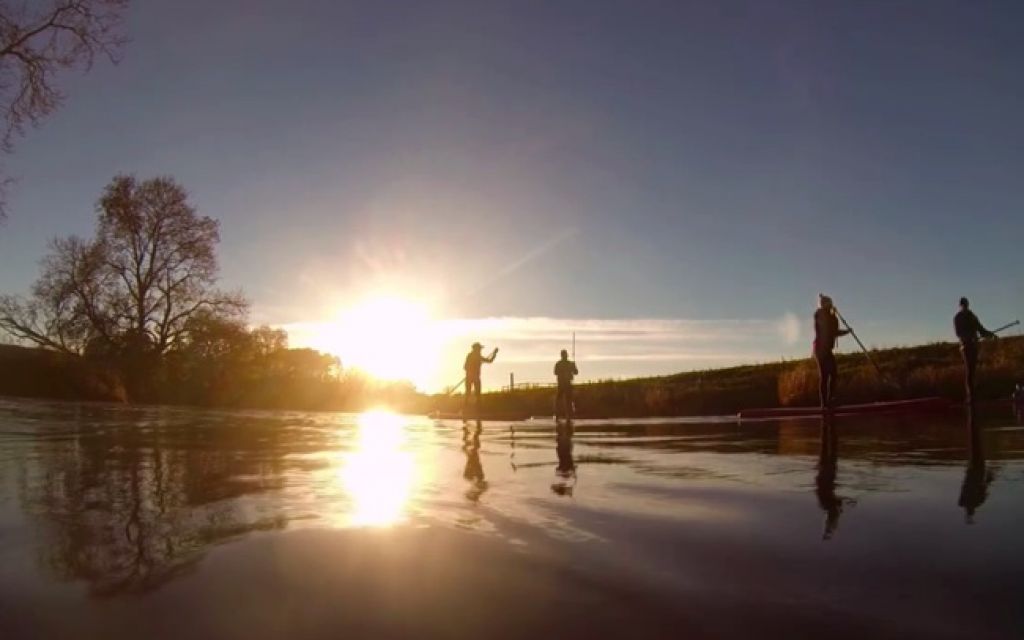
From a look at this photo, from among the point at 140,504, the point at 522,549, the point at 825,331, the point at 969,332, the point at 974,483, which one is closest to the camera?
the point at 522,549

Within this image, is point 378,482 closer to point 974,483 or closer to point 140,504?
point 140,504

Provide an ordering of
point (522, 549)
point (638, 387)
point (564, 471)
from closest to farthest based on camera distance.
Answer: point (522, 549) < point (564, 471) < point (638, 387)

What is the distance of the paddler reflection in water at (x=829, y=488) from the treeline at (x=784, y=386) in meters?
15.3

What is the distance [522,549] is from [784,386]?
26257mm

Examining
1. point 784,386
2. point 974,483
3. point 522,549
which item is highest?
point 784,386

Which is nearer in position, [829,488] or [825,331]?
[829,488]

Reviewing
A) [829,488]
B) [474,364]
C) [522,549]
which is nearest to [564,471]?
[829,488]

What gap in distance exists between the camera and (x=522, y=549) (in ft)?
14.6

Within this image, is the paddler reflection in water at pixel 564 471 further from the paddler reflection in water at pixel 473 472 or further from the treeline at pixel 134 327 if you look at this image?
the treeline at pixel 134 327


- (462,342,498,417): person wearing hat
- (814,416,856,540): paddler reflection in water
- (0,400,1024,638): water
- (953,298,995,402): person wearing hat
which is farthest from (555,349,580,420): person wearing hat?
(0,400,1024,638): water

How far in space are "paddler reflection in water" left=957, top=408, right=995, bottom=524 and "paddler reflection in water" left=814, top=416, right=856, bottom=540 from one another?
0.75m

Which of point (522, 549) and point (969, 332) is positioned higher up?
point (969, 332)

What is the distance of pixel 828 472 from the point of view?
7.43m

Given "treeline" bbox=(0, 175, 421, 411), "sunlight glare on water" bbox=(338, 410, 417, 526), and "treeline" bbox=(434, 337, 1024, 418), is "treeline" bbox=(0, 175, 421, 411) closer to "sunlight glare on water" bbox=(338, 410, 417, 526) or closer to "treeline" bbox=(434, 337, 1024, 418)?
"treeline" bbox=(434, 337, 1024, 418)
